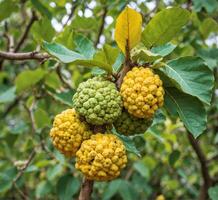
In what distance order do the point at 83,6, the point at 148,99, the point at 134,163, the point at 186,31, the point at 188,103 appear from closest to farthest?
the point at 148,99 → the point at 188,103 → the point at 83,6 → the point at 186,31 → the point at 134,163

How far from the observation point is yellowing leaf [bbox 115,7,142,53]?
4.23ft

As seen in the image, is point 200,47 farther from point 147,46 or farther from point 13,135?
point 13,135

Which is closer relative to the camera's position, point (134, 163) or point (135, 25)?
point (135, 25)

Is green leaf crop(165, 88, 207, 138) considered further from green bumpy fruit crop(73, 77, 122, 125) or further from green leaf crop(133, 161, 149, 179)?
green leaf crop(133, 161, 149, 179)

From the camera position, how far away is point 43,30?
6.68 feet

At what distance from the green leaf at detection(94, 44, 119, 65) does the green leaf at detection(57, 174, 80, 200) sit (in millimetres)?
1476

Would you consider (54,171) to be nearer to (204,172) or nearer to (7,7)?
(204,172)

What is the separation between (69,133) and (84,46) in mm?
389

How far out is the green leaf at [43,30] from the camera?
202 centimetres

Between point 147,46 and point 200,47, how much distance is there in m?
1.12

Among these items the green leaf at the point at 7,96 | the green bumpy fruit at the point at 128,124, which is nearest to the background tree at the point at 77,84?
the green leaf at the point at 7,96

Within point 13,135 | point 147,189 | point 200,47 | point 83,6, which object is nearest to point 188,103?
point 83,6

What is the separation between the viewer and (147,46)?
1420 millimetres

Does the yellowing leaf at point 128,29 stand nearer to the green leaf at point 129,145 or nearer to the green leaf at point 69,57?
the green leaf at point 69,57
